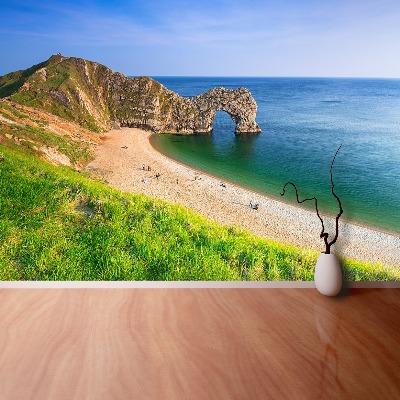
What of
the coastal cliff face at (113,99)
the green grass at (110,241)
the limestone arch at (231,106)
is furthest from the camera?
the limestone arch at (231,106)

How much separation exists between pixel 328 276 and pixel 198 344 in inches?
30.1

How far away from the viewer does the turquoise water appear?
316 cm

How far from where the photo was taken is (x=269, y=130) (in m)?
3.40

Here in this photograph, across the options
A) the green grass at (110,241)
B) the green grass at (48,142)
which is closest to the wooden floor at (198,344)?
the green grass at (110,241)

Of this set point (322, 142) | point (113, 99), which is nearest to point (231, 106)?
point (322, 142)

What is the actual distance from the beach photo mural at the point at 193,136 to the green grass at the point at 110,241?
0.04 feet

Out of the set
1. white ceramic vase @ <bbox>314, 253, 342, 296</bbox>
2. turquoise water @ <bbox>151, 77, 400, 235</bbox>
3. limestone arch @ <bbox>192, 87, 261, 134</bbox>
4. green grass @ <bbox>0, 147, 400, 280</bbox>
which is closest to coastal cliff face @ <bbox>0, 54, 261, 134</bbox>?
limestone arch @ <bbox>192, 87, 261, 134</bbox>

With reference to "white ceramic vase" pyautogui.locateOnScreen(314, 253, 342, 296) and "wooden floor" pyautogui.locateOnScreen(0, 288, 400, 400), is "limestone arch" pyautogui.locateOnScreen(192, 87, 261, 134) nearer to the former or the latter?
"white ceramic vase" pyautogui.locateOnScreen(314, 253, 342, 296)

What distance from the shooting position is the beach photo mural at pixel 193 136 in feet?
8.78

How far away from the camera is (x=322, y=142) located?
3.19 metres

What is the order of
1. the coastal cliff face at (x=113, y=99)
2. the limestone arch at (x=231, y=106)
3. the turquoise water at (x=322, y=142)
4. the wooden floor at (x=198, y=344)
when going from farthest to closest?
1. the limestone arch at (x=231, y=106)
2. the turquoise water at (x=322, y=142)
3. the coastal cliff face at (x=113, y=99)
4. the wooden floor at (x=198, y=344)

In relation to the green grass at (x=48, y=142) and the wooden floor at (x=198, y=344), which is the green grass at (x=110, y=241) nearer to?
the green grass at (x=48, y=142)

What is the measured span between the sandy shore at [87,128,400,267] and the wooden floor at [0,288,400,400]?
141 centimetres

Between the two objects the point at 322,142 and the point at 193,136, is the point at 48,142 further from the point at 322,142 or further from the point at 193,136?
the point at 322,142
